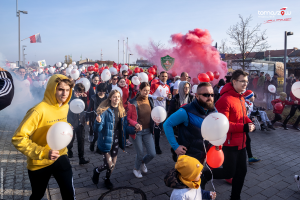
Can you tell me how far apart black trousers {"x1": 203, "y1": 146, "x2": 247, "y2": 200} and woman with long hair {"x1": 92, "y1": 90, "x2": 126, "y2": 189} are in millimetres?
1721

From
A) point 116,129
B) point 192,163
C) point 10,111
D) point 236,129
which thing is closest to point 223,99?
point 236,129

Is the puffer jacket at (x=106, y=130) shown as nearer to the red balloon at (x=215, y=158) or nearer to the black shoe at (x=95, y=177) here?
the black shoe at (x=95, y=177)

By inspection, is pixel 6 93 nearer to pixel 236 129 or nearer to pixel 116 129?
pixel 116 129

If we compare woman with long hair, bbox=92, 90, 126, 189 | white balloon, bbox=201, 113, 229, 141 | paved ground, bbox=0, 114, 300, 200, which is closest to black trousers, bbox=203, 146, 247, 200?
paved ground, bbox=0, 114, 300, 200

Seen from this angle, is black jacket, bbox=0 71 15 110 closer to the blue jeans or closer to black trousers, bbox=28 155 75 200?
black trousers, bbox=28 155 75 200

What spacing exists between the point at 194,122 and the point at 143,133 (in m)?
1.76

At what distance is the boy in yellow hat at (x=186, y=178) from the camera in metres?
2.00

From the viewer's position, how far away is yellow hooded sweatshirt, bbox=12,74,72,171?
7.20 ft

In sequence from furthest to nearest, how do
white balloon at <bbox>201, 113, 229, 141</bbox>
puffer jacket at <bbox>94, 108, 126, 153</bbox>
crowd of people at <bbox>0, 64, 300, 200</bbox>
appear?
1. puffer jacket at <bbox>94, 108, 126, 153</bbox>
2. white balloon at <bbox>201, 113, 229, 141</bbox>
3. crowd of people at <bbox>0, 64, 300, 200</bbox>

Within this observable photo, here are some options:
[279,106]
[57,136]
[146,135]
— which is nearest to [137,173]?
[146,135]

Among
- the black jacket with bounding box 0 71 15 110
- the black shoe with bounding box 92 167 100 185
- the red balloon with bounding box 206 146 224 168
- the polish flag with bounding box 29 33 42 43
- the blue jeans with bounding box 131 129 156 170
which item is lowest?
the black shoe with bounding box 92 167 100 185

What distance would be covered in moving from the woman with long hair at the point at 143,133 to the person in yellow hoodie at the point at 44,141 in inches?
69.4

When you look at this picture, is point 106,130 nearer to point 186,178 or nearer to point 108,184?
point 108,184

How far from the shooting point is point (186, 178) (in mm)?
2061
